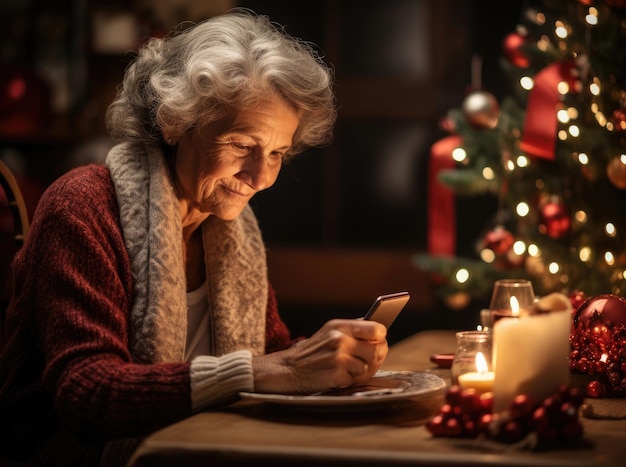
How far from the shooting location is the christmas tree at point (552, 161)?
2.50 metres

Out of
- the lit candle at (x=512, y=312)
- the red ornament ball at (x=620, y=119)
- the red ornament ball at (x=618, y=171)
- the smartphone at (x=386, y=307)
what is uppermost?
the red ornament ball at (x=620, y=119)

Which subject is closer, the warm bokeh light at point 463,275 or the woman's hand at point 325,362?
the woman's hand at point 325,362

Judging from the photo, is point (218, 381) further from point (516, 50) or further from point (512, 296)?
point (516, 50)

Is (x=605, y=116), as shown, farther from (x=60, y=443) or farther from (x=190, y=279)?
(x=60, y=443)

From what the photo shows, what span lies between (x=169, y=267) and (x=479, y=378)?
581 mm

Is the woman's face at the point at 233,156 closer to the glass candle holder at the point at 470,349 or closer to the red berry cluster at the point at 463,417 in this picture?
the glass candle holder at the point at 470,349

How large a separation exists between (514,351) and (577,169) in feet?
5.38

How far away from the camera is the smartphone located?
146 centimetres

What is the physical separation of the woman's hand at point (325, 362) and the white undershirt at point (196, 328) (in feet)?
1.61

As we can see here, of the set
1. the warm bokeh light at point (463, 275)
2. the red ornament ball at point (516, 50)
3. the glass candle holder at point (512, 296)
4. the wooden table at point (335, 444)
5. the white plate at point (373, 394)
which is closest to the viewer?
the wooden table at point (335, 444)

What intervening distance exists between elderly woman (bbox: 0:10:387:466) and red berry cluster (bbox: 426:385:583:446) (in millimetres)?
240

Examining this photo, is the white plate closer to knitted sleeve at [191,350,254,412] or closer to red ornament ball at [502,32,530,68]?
knitted sleeve at [191,350,254,412]

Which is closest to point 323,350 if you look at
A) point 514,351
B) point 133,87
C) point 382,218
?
point 514,351

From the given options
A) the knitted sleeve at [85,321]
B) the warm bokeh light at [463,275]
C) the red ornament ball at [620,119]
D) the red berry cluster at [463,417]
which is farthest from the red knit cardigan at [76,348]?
the warm bokeh light at [463,275]
